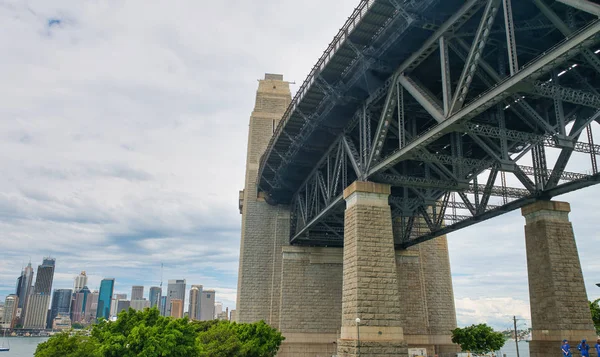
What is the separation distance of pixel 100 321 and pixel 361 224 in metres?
15.1

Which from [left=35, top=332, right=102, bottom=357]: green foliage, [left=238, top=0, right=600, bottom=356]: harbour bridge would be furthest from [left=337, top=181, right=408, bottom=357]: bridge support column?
[left=35, top=332, right=102, bottom=357]: green foliage

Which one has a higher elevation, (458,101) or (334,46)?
(334,46)

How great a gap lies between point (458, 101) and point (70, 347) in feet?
77.3

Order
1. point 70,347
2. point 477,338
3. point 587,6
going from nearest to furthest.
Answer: point 587,6, point 70,347, point 477,338

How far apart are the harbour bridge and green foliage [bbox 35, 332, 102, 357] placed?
12800mm

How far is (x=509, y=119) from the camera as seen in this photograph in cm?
2764

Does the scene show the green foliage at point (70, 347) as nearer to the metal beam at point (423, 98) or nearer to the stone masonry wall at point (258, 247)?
the metal beam at point (423, 98)

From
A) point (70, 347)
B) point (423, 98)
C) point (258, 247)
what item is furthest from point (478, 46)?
point (258, 247)

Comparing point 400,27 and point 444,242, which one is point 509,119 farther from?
point 444,242

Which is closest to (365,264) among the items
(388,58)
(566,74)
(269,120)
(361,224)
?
(361,224)

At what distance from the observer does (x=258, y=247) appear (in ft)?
167

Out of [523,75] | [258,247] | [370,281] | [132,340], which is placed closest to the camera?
[523,75]

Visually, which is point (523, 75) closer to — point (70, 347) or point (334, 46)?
point (334, 46)

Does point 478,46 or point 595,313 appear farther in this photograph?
point 595,313
